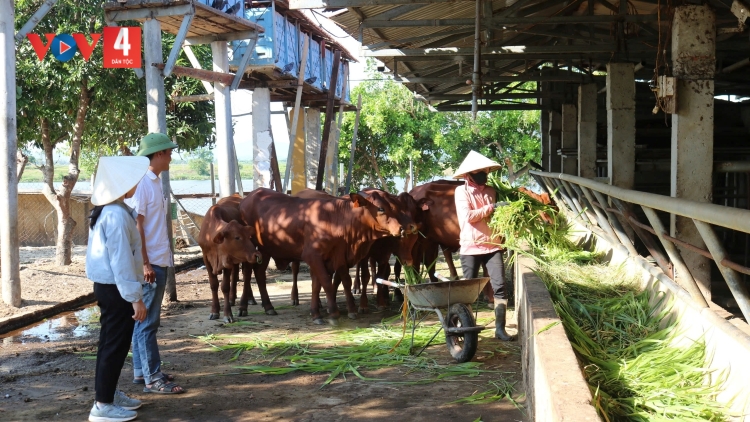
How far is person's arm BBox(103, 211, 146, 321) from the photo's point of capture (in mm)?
5719

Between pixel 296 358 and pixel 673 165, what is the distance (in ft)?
12.9

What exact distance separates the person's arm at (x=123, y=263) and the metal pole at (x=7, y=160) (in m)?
4.90

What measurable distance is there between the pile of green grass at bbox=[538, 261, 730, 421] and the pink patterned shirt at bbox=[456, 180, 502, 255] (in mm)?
914

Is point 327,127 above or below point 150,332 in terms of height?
above

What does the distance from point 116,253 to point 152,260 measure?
1022mm

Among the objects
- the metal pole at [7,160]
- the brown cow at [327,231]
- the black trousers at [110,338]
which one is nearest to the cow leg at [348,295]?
the brown cow at [327,231]

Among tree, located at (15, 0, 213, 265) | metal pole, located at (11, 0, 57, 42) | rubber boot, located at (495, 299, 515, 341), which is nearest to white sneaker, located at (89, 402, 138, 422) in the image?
rubber boot, located at (495, 299, 515, 341)

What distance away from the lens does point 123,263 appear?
226 inches

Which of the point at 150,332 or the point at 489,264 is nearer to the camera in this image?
the point at 150,332

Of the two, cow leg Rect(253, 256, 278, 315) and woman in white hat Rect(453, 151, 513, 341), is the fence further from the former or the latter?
woman in white hat Rect(453, 151, 513, 341)

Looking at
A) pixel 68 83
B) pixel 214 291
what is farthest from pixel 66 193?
pixel 214 291

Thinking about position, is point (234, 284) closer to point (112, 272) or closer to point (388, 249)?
point (388, 249)

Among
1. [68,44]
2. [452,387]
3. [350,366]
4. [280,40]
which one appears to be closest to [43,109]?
[68,44]

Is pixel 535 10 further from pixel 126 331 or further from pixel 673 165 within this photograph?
pixel 126 331
